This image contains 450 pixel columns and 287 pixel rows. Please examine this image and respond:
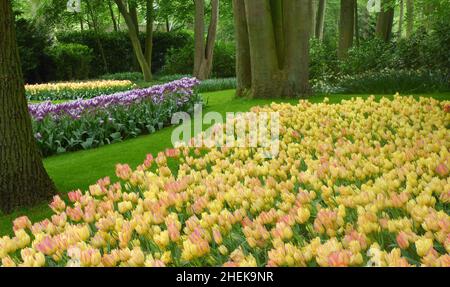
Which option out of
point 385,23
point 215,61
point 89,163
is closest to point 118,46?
point 215,61

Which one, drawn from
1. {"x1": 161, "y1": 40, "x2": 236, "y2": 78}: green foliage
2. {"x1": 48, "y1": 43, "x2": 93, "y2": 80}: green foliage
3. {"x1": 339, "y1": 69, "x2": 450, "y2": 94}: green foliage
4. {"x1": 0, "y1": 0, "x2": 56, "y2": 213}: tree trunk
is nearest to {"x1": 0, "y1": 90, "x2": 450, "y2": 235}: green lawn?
{"x1": 0, "y1": 0, "x2": 56, "y2": 213}: tree trunk

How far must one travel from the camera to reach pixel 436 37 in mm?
13258

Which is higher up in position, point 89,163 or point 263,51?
point 263,51

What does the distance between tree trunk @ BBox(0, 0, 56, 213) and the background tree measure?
22.1 ft

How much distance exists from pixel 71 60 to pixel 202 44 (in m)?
9.86

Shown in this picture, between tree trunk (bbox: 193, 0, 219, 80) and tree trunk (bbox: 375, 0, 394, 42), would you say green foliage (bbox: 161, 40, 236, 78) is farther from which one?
tree trunk (bbox: 375, 0, 394, 42)

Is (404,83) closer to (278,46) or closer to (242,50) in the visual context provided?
(278,46)

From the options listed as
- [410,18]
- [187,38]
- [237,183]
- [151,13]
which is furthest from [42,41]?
[237,183]

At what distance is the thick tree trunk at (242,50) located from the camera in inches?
508

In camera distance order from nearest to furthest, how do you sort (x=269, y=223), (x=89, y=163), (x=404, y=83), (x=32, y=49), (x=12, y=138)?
(x=269, y=223), (x=12, y=138), (x=89, y=163), (x=404, y=83), (x=32, y=49)

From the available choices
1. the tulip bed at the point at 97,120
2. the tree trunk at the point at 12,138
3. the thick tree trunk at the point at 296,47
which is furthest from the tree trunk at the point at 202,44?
the tree trunk at the point at 12,138

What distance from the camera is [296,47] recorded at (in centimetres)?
1170

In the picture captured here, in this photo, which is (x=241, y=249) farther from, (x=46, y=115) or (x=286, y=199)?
(x=46, y=115)
